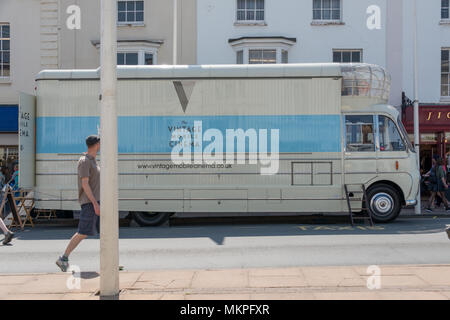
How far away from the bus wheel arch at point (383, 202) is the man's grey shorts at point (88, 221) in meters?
7.59

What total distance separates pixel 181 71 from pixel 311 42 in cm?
Answer: 886

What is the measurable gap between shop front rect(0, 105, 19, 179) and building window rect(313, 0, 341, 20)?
1256cm

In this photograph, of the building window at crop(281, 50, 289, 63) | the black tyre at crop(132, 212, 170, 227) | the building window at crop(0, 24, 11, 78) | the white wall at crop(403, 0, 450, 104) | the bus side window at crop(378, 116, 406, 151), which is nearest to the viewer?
the bus side window at crop(378, 116, 406, 151)

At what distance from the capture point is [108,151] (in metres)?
5.38

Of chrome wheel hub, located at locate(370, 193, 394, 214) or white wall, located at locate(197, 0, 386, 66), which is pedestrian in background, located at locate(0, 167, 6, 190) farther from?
chrome wheel hub, located at locate(370, 193, 394, 214)

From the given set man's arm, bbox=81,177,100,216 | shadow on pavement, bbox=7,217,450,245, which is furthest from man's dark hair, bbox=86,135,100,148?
shadow on pavement, bbox=7,217,450,245

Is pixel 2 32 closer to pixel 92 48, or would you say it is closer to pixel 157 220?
pixel 92 48

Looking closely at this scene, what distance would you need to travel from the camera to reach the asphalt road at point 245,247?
7.88 metres

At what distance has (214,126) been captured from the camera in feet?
39.2

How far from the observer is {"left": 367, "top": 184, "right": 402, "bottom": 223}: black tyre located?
12.2 metres

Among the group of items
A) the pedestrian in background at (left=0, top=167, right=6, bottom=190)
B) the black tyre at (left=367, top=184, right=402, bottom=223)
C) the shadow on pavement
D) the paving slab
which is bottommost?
the shadow on pavement

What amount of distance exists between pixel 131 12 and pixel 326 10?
790 cm

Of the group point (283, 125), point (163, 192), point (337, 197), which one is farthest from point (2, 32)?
point (337, 197)

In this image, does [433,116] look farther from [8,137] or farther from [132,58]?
[8,137]
